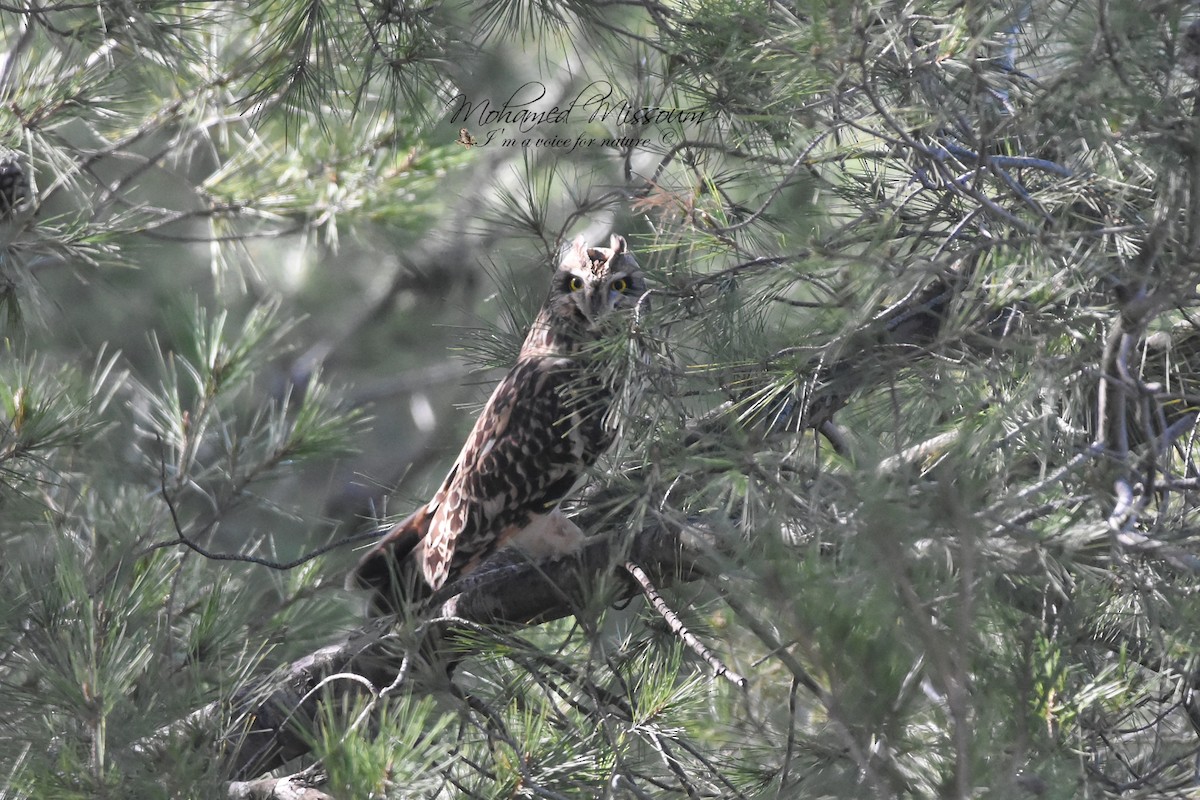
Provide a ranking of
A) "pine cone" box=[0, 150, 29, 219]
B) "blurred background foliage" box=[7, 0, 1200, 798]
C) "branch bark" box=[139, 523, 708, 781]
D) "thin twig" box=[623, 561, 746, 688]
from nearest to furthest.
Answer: "blurred background foliage" box=[7, 0, 1200, 798] < "thin twig" box=[623, 561, 746, 688] < "branch bark" box=[139, 523, 708, 781] < "pine cone" box=[0, 150, 29, 219]

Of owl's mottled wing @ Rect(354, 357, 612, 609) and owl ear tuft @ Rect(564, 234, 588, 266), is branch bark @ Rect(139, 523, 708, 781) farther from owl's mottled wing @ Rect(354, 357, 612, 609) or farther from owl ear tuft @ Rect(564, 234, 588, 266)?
owl ear tuft @ Rect(564, 234, 588, 266)

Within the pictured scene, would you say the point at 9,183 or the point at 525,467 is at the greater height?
the point at 9,183

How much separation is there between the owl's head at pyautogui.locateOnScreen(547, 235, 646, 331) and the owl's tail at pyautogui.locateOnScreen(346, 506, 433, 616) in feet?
1.98

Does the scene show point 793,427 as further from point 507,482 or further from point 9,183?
point 9,183

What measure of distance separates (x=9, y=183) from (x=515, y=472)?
4.16 feet

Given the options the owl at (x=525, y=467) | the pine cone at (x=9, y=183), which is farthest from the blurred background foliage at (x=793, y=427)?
the owl at (x=525, y=467)

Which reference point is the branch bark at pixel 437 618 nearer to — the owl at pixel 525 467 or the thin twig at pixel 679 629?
the thin twig at pixel 679 629

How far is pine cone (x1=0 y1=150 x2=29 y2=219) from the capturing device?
7.68 feet

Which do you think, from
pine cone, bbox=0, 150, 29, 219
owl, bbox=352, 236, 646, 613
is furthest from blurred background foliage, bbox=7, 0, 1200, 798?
owl, bbox=352, 236, 646, 613

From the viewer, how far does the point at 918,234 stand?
169cm

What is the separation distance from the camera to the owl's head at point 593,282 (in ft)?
8.07

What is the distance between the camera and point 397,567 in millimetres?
2455

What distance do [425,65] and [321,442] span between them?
964 millimetres

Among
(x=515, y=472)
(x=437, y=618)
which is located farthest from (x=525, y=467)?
(x=437, y=618)
